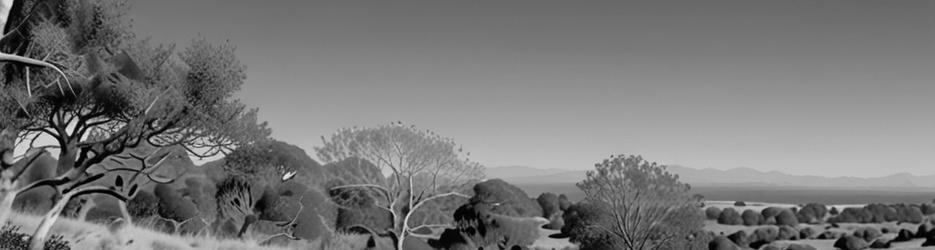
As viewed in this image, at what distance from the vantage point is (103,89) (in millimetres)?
20047

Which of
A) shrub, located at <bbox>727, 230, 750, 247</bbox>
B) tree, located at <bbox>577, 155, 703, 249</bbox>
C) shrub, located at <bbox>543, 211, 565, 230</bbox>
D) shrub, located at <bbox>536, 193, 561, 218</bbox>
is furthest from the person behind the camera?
shrub, located at <bbox>536, 193, 561, 218</bbox>

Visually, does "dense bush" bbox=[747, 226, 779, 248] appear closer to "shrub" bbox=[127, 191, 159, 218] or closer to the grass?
"shrub" bbox=[127, 191, 159, 218]

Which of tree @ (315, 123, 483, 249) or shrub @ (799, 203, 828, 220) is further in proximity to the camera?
shrub @ (799, 203, 828, 220)

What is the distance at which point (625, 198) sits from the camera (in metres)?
36.1

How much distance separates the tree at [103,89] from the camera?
1906 cm

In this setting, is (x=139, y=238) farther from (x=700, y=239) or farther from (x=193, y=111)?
(x=700, y=239)

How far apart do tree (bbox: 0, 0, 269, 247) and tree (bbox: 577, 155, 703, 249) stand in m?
21.9

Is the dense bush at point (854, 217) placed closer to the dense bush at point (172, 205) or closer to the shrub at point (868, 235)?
the shrub at point (868, 235)

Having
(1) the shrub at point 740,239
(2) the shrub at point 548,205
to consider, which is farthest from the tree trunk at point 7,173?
(2) the shrub at point 548,205

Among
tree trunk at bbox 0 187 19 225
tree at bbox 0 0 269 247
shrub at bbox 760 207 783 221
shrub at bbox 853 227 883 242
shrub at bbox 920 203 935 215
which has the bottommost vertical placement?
shrub at bbox 853 227 883 242

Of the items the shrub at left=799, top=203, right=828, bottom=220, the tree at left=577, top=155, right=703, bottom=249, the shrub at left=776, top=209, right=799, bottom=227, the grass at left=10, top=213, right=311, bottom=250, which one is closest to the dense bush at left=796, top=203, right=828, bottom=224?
the shrub at left=799, top=203, right=828, bottom=220

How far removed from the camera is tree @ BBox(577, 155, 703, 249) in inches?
1401

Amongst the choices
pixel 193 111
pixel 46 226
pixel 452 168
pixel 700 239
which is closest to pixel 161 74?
pixel 193 111

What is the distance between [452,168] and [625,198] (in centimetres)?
1055
